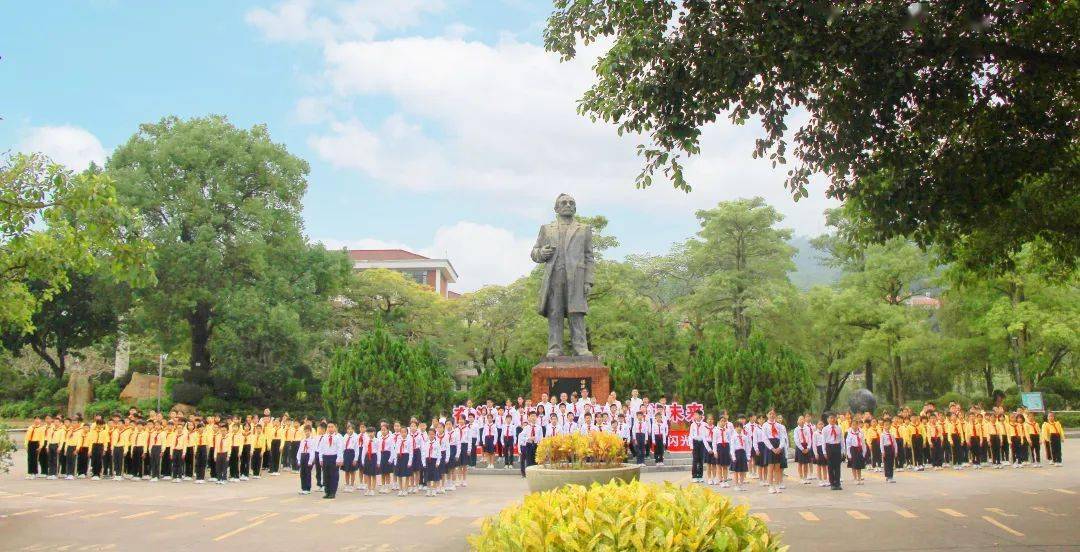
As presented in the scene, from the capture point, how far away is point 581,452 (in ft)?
36.0

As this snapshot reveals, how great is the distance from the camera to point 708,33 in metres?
10.1

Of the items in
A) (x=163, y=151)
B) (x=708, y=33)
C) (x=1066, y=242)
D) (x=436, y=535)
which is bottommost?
(x=436, y=535)

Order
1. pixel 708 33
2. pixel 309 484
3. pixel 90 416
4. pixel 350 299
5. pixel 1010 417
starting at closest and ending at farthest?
pixel 708 33 → pixel 309 484 → pixel 1010 417 → pixel 90 416 → pixel 350 299

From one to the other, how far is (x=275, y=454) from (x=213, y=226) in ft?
55.0

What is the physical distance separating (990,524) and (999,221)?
4852mm

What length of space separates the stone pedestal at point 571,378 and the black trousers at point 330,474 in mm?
7264

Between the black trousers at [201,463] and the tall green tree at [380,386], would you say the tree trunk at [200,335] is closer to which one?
the tall green tree at [380,386]

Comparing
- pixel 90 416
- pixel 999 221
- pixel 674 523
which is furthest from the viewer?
pixel 90 416

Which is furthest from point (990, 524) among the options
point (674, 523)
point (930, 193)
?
point (674, 523)

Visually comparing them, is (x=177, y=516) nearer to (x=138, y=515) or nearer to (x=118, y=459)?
(x=138, y=515)

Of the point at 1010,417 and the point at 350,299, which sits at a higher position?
the point at 350,299

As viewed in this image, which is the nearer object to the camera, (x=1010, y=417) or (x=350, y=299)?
(x=1010, y=417)

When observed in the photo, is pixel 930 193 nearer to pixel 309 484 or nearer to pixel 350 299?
pixel 309 484

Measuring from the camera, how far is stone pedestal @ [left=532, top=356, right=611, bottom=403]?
21.6 meters
